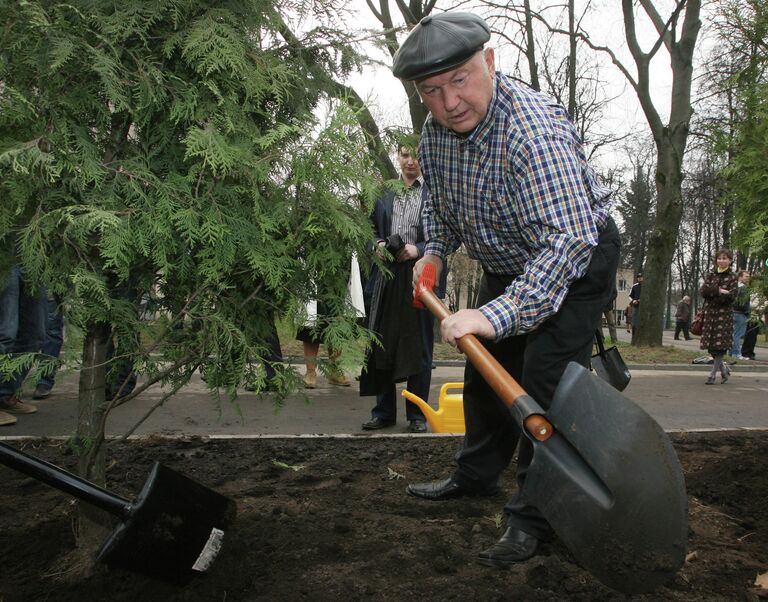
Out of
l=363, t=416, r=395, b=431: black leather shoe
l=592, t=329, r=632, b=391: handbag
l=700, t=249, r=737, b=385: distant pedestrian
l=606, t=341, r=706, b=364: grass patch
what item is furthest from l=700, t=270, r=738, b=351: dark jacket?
l=592, t=329, r=632, b=391: handbag

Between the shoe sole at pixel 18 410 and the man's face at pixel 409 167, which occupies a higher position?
the man's face at pixel 409 167

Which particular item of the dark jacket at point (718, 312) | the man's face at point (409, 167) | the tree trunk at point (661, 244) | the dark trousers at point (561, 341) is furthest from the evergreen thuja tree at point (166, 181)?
the tree trunk at point (661, 244)

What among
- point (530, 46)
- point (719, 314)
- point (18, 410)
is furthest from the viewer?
point (530, 46)

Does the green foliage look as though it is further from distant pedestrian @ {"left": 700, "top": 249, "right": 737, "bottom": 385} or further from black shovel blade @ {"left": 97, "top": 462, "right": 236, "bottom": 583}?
distant pedestrian @ {"left": 700, "top": 249, "right": 737, "bottom": 385}

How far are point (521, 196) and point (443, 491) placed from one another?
5.22 ft

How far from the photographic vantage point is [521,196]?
263 cm

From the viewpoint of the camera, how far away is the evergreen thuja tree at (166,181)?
2422mm

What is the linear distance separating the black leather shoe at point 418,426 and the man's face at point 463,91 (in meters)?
3.14

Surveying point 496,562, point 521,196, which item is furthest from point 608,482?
point 521,196

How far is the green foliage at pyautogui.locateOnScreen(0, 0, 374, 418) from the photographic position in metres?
2.42

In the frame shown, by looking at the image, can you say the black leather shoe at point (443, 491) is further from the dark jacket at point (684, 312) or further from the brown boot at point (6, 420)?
the dark jacket at point (684, 312)

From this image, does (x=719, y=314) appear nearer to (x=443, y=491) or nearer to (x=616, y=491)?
(x=443, y=491)

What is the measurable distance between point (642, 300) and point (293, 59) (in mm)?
13889

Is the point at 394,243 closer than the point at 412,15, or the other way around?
the point at 394,243
